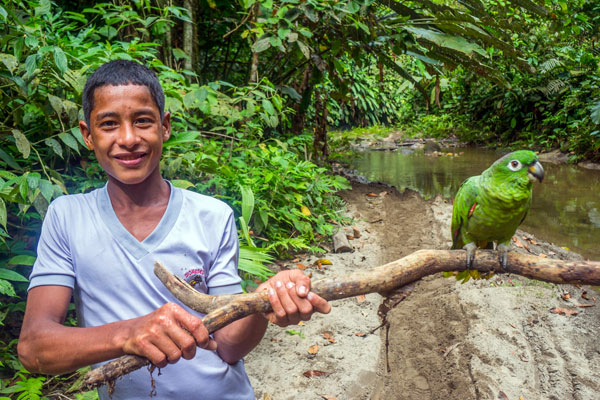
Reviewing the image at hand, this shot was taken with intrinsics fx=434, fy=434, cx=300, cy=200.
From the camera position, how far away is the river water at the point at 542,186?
541 cm

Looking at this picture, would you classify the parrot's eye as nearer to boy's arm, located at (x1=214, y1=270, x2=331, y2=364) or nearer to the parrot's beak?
the parrot's beak

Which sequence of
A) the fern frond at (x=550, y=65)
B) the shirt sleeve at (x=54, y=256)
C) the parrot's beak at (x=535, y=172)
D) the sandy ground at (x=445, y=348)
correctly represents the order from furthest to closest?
the fern frond at (x=550, y=65)
the sandy ground at (x=445, y=348)
the parrot's beak at (x=535, y=172)
the shirt sleeve at (x=54, y=256)

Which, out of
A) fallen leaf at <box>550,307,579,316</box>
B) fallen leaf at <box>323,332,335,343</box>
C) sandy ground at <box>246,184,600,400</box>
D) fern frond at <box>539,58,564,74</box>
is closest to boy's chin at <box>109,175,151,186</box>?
sandy ground at <box>246,184,600,400</box>

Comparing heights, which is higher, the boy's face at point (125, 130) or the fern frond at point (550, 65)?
the fern frond at point (550, 65)

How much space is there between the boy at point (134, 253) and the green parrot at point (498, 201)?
1.20 m

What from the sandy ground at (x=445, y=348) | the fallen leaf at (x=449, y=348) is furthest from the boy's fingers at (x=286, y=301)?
the fallen leaf at (x=449, y=348)

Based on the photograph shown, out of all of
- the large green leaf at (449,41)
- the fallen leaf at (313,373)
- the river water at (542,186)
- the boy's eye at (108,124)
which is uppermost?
the large green leaf at (449,41)

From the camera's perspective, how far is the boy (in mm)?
1264

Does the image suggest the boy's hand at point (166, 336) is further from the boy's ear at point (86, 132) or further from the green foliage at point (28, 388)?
the green foliage at point (28, 388)

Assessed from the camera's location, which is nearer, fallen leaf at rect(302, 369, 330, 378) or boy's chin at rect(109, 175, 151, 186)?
boy's chin at rect(109, 175, 151, 186)

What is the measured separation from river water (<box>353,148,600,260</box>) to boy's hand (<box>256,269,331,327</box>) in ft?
15.2

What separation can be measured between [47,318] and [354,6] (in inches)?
163

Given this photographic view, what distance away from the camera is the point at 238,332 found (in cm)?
139

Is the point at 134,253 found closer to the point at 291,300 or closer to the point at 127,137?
the point at 127,137
